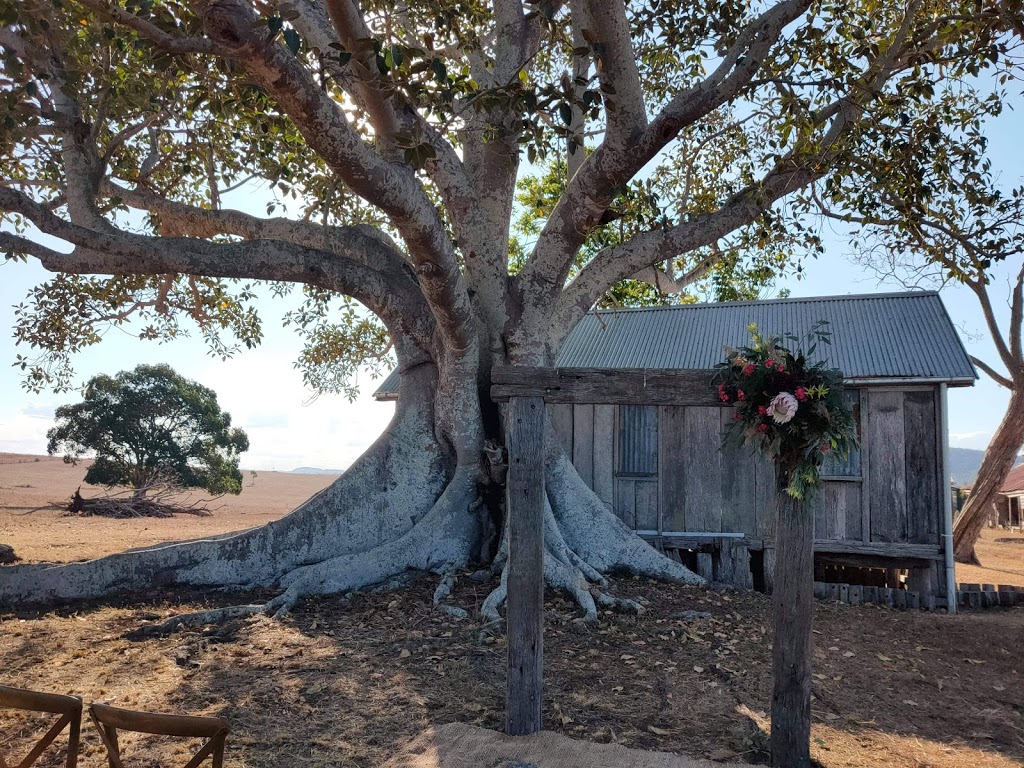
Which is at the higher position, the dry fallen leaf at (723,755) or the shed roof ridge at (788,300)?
the shed roof ridge at (788,300)

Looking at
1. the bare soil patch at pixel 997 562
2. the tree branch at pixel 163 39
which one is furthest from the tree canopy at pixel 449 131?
the bare soil patch at pixel 997 562

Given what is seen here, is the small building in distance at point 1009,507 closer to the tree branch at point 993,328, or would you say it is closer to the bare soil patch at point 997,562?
the bare soil patch at point 997,562

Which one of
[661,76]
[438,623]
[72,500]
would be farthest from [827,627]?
[72,500]

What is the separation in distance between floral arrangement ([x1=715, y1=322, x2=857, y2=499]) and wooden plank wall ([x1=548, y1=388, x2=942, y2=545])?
5374 mm

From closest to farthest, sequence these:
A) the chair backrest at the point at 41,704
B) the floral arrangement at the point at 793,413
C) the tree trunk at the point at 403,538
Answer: the chair backrest at the point at 41,704 < the floral arrangement at the point at 793,413 < the tree trunk at the point at 403,538

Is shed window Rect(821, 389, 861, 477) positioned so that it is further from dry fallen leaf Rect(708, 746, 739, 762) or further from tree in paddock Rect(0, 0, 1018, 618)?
dry fallen leaf Rect(708, 746, 739, 762)

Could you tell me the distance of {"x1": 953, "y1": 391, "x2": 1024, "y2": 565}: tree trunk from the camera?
1605 centimetres

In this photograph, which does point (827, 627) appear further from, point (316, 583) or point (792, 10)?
point (792, 10)

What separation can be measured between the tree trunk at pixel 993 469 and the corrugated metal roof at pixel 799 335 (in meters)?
5.17

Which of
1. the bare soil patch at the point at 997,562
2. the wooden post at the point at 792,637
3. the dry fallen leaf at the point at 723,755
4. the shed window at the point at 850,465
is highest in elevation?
the shed window at the point at 850,465

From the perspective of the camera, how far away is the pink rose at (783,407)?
17.1 ft

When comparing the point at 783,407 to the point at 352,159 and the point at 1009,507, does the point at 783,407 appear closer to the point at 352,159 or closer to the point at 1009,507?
the point at 352,159

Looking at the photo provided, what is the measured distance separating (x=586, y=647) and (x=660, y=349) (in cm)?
702

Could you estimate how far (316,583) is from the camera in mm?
8750
